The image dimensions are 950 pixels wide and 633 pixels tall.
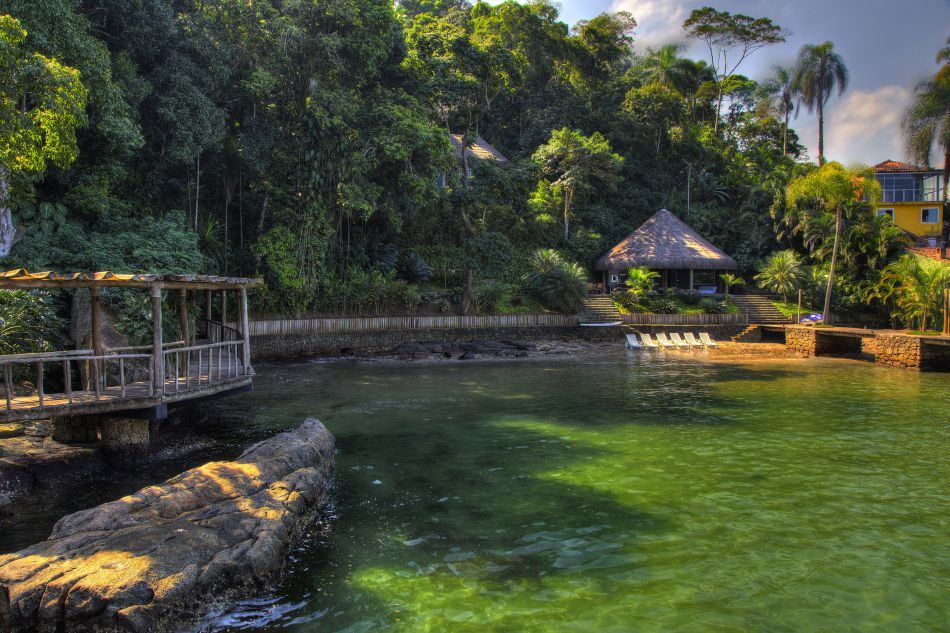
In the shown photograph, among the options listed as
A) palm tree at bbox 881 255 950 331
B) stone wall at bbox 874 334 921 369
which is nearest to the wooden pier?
stone wall at bbox 874 334 921 369

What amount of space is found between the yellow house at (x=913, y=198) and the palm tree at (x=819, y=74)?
9.59m

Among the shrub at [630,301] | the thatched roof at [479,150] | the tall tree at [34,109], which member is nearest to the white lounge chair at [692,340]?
the shrub at [630,301]

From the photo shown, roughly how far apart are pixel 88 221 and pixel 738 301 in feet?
97.8

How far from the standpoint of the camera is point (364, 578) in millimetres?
5477

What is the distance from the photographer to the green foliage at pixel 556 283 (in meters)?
28.4

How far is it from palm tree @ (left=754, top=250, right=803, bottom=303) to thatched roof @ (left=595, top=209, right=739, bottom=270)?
6.32 feet

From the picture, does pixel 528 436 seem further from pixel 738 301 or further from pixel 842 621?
pixel 738 301

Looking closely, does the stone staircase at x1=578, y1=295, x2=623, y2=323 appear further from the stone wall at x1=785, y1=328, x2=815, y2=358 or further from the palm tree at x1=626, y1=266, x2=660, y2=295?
the stone wall at x1=785, y1=328, x2=815, y2=358

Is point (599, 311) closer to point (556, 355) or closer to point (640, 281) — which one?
point (640, 281)

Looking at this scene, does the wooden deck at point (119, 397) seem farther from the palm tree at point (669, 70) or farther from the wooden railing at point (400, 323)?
the palm tree at point (669, 70)

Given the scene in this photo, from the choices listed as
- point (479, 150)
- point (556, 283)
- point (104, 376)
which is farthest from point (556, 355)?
point (479, 150)

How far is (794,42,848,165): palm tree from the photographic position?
4834 centimetres

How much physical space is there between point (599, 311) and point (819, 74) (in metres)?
36.5

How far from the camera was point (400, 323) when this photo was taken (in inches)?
977
